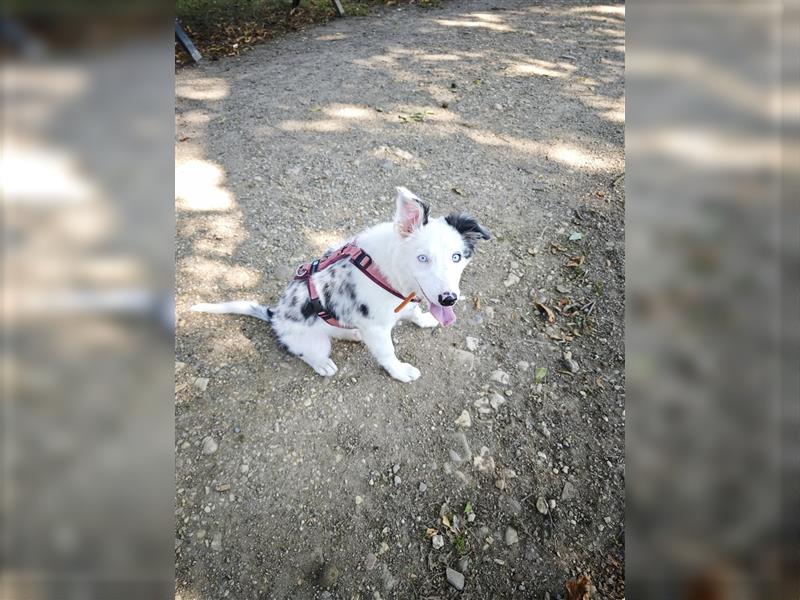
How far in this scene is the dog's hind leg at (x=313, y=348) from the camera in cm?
367

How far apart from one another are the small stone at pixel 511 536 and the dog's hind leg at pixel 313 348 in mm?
1734

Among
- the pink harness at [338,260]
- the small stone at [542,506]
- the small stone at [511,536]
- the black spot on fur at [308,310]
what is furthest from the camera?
the black spot on fur at [308,310]

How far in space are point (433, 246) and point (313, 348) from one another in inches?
55.6

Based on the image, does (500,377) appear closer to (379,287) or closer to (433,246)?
(379,287)

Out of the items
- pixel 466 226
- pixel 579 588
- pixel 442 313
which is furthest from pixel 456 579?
pixel 466 226

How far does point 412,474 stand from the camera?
10.8 ft

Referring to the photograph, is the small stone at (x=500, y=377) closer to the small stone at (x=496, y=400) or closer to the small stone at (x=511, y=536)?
the small stone at (x=496, y=400)

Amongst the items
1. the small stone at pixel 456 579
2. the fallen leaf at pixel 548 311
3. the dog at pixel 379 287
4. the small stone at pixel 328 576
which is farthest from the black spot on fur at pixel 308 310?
→ the fallen leaf at pixel 548 311

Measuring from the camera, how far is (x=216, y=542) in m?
2.94

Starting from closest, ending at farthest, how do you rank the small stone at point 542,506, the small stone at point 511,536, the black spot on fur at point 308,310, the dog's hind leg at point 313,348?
the small stone at point 511,536
the small stone at point 542,506
the black spot on fur at point 308,310
the dog's hind leg at point 313,348

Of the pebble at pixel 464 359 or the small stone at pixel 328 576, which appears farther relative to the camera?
the pebble at pixel 464 359
